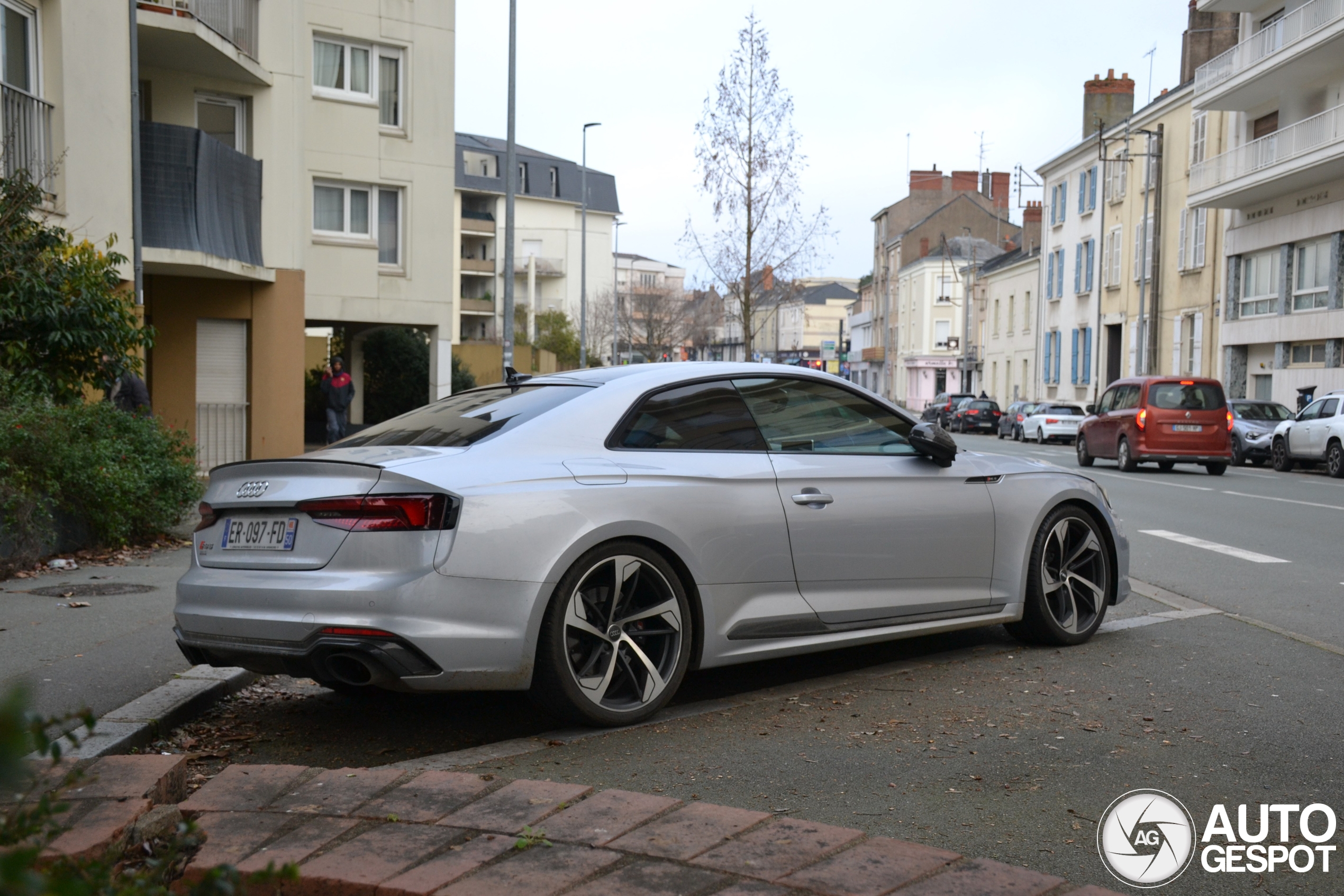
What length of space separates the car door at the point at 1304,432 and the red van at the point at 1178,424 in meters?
2.25

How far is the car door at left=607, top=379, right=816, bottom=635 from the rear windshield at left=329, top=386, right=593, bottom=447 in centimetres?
36

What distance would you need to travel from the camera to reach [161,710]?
513 cm

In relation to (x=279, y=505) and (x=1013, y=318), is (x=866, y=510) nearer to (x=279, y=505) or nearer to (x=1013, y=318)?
(x=279, y=505)

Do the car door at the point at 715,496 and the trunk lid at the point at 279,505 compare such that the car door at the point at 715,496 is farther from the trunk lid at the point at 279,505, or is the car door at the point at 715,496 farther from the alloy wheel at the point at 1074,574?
the alloy wheel at the point at 1074,574

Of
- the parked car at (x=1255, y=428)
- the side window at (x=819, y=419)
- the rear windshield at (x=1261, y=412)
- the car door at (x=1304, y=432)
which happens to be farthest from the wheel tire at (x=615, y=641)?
the rear windshield at (x=1261, y=412)

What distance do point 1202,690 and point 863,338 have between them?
10347cm

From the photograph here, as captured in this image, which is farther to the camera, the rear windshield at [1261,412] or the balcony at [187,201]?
the rear windshield at [1261,412]

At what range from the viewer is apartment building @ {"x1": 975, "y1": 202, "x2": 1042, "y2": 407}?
6116 cm

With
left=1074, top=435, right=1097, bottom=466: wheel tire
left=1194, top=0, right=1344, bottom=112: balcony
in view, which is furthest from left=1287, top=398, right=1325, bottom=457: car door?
left=1194, top=0, right=1344, bottom=112: balcony

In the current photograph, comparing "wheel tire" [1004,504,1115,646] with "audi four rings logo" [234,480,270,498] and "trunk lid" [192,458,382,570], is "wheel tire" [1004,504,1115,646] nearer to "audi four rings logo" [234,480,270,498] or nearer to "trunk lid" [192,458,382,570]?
"trunk lid" [192,458,382,570]

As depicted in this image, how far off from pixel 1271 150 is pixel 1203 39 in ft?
43.9

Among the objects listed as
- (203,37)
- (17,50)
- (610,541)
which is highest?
(203,37)

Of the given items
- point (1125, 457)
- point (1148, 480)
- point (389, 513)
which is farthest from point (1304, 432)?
point (389, 513)

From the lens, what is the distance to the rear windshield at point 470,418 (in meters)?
5.09
